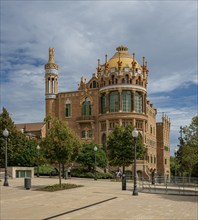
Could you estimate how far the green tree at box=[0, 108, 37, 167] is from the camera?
42.1 m

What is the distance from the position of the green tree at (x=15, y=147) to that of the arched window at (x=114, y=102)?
618 inches

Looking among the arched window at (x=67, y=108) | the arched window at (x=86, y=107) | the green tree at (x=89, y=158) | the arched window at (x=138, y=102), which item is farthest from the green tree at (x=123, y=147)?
the arched window at (x=67, y=108)

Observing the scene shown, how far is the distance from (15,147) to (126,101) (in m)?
24.4

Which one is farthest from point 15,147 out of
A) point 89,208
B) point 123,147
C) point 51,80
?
point 89,208

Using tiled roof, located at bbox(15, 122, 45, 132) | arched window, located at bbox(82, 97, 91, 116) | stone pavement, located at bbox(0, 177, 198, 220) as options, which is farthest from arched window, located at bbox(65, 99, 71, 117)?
stone pavement, located at bbox(0, 177, 198, 220)

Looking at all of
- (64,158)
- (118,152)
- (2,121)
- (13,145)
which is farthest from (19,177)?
(64,158)

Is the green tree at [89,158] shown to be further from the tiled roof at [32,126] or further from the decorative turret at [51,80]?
the tiled roof at [32,126]

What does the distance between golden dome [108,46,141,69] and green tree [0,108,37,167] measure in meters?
21.8

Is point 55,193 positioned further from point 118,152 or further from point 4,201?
point 118,152

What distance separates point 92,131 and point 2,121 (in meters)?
26.2

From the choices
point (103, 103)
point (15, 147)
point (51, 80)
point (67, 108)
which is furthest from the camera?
point (51, 80)

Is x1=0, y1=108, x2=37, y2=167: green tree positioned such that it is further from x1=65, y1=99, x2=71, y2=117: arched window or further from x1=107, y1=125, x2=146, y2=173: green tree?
x1=65, y1=99, x2=71, y2=117: arched window

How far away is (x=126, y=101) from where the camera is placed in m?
62.6

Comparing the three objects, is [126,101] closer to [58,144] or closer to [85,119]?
[85,119]
